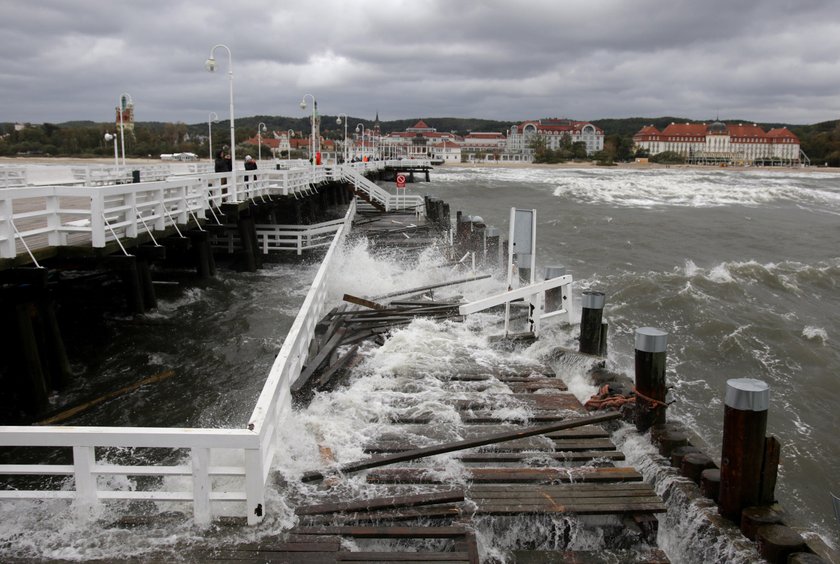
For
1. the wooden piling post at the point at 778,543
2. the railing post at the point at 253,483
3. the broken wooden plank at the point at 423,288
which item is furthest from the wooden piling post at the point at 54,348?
the wooden piling post at the point at 778,543

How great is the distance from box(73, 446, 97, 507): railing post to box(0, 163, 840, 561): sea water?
18 centimetres

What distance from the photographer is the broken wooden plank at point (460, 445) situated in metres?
6.13

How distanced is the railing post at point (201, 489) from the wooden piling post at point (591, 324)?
6.40 m

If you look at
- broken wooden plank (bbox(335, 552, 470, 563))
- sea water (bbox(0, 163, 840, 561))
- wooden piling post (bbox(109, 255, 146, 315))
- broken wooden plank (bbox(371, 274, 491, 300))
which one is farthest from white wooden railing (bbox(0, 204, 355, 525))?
broken wooden plank (bbox(371, 274, 491, 300))

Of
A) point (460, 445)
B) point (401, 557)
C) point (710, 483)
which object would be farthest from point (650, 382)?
point (401, 557)

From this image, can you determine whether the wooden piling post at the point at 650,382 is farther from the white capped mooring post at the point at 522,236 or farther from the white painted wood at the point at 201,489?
the white painted wood at the point at 201,489

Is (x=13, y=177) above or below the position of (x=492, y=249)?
above

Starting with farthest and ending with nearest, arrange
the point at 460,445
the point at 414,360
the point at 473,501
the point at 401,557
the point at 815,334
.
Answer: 1. the point at 815,334
2. the point at 414,360
3. the point at 460,445
4. the point at 473,501
5. the point at 401,557

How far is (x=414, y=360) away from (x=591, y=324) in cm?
277

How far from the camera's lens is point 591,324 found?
32.3 ft

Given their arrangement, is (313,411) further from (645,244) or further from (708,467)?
(645,244)

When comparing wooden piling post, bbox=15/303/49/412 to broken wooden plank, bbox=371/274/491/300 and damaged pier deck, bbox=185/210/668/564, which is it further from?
broken wooden plank, bbox=371/274/491/300

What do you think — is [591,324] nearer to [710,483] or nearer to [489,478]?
[710,483]

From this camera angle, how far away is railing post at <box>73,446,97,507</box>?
5.07 m
